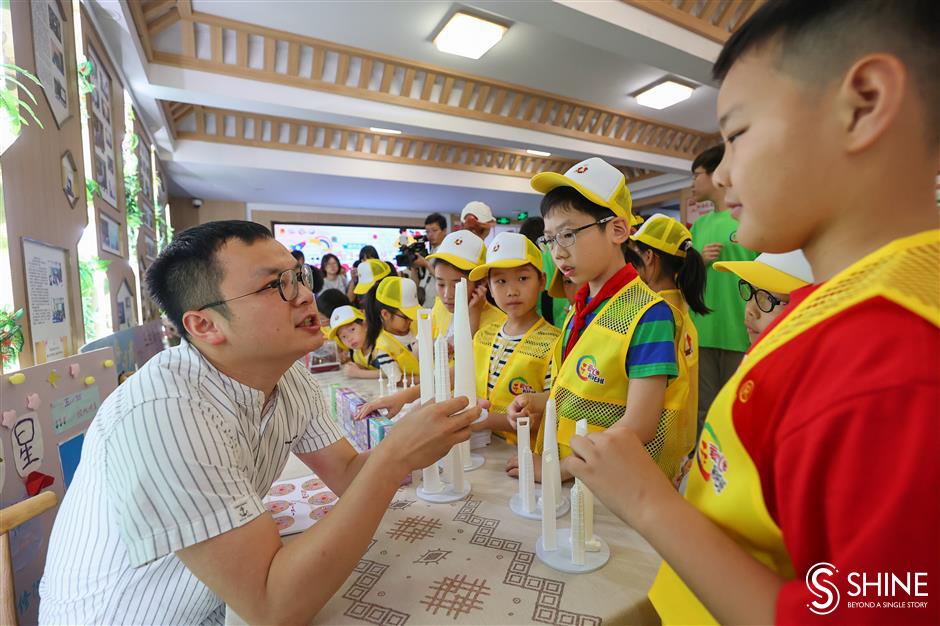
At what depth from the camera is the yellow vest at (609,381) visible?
3.77ft

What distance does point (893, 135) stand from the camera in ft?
1.32

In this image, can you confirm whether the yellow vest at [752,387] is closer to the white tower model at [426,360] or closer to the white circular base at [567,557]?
the white circular base at [567,557]

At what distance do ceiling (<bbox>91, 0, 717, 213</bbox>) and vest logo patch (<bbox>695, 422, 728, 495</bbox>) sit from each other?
107 inches

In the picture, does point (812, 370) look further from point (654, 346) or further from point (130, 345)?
point (130, 345)

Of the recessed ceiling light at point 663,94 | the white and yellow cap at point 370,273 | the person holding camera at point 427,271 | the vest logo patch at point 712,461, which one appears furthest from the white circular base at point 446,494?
the recessed ceiling light at point 663,94

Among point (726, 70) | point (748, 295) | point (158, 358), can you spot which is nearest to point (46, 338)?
point (158, 358)

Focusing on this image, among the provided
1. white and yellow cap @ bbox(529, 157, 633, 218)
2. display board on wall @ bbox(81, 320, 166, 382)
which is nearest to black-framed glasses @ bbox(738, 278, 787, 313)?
white and yellow cap @ bbox(529, 157, 633, 218)

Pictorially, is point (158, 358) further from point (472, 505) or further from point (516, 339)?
point (516, 339)

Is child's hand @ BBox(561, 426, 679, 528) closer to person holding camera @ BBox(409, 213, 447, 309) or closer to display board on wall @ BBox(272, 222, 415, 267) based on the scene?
person holding camera @ BBox(409, 213, 447, 309)

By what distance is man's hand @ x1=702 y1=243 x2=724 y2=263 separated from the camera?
2.45 metres

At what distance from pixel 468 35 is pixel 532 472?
133 inches

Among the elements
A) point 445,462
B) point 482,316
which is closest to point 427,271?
point 482,316

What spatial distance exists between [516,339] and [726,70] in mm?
1225

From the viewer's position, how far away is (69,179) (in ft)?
5.90
